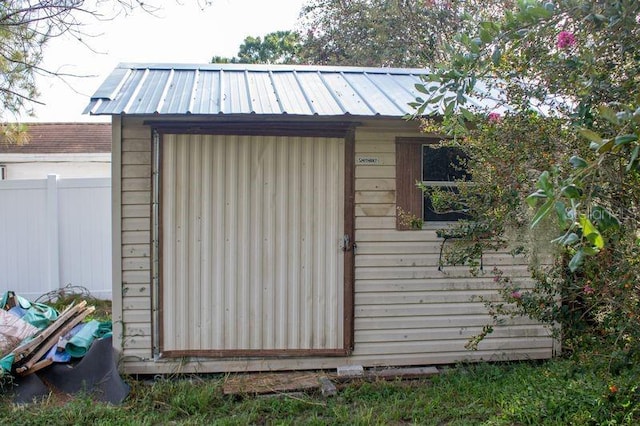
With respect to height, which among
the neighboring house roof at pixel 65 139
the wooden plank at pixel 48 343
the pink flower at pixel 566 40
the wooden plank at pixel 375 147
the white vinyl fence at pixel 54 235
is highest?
the neighboring house roof at pixel 65 139

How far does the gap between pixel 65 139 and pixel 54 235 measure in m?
7.51

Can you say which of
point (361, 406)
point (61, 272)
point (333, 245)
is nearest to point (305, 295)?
point (333, 245)

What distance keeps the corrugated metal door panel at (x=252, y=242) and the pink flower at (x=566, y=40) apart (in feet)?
7.75

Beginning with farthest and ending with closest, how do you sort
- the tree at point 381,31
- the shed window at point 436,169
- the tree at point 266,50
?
the tree at point 266,50
the tree at point 381,31
the shed window at point 436,169

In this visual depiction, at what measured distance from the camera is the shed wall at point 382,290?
5.03 metres

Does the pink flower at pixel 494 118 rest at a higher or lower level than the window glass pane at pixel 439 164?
higher

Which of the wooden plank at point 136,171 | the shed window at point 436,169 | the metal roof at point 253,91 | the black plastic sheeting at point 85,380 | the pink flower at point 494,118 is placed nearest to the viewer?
the pink flower at point 494,118

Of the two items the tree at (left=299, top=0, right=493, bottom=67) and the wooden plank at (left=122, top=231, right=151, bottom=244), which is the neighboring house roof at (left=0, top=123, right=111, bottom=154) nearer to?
the tree at (left=299, top=0, right=493, bottom=67)

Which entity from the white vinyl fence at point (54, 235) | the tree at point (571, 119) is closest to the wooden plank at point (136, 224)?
the tree at point (571, 119)

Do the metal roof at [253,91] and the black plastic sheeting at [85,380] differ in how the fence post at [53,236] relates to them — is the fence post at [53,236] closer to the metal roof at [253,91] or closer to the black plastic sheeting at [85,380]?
the metal roof at [253,91]

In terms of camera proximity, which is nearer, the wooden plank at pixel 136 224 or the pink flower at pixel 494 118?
the pink flower at pixel 494 118

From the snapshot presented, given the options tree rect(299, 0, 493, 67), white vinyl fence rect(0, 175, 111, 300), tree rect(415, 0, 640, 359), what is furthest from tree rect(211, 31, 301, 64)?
tree rect(415, 0, 640, 359)

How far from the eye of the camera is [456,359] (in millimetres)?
5414

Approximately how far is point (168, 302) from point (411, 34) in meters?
10.5
